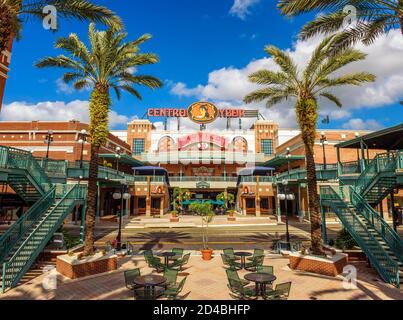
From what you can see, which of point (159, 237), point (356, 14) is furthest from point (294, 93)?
point (159, 237)

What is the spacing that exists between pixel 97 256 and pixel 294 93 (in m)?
15.1

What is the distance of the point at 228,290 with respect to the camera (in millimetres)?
11102

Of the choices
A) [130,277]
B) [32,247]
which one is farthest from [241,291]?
[32,247]

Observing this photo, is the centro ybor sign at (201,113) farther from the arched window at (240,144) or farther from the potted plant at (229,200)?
the potted plant at (229,200)

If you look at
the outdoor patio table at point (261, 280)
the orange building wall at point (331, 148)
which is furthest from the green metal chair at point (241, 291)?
the orange building wall at point (331, 148)

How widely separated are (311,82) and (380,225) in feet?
29.7

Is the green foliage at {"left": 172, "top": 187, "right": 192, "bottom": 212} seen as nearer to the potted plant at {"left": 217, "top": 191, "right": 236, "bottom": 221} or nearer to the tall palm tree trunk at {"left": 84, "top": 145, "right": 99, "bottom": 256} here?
the potted plant at {"left": 217, "top": 191, "right": 236, "bottom": 221}

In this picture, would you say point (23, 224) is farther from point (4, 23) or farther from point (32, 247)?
point (4, 23)

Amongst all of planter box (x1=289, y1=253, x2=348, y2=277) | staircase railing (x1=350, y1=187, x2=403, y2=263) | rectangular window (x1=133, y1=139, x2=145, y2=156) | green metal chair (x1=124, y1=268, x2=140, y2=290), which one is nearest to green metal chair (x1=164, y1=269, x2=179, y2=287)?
green metal chair (x1=124, y1=268, x2=140, y2=290)

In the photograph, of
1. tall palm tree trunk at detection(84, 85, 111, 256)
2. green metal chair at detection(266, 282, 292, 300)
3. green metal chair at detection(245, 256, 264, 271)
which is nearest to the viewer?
green metal chair at detection(266, 282, 292, 300)

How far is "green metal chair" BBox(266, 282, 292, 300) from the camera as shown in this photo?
384 inches

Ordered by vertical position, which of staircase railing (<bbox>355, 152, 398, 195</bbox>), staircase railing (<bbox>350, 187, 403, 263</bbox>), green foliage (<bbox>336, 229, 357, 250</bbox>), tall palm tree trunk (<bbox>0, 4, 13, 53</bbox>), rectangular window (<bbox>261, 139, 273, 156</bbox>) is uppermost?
rectangular window (<bbox>261, 139, 273, 156</bbox>)

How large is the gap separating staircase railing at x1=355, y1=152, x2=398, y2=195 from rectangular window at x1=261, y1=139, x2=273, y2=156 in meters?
38.7

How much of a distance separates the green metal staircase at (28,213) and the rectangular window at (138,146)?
37.8m
